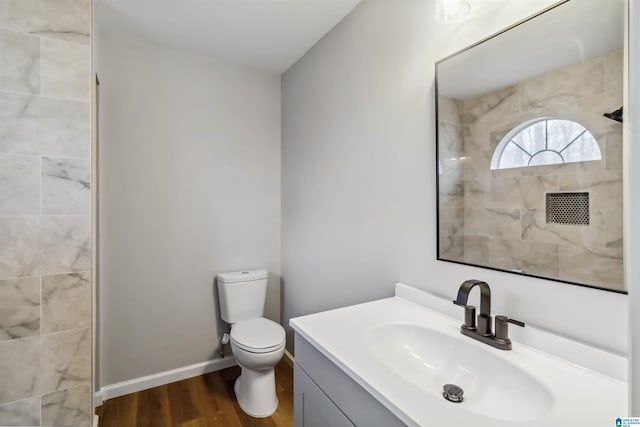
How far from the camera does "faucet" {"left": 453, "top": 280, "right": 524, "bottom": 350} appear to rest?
0.93 metres

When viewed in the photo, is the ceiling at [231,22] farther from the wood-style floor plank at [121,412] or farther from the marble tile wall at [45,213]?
the wood-style floor plank at [121,412]

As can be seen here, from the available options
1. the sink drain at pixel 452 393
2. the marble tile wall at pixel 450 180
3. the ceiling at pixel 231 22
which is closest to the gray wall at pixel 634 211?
the sink drain at pixel 452 393

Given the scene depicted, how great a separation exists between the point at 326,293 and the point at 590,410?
1432 mm

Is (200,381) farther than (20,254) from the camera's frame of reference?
Yes

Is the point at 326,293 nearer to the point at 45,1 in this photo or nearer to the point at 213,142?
the point at 213,142

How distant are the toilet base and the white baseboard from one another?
20.0 inches

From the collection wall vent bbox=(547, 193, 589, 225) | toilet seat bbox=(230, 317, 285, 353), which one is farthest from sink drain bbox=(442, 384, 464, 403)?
toilet seat bbox=(230, 317, 285, 353)

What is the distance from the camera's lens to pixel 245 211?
2486 mm

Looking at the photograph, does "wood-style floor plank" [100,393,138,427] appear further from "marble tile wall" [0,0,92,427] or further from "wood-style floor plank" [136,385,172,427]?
"marble tile wall" [0,0,92,427]

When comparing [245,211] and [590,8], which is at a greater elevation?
[590,8]

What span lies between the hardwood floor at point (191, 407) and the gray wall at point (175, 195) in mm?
168

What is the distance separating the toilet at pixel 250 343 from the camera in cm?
183

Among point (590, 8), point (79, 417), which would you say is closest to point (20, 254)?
point (79, 417)

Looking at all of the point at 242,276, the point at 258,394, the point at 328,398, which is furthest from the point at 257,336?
the point at 328,398
